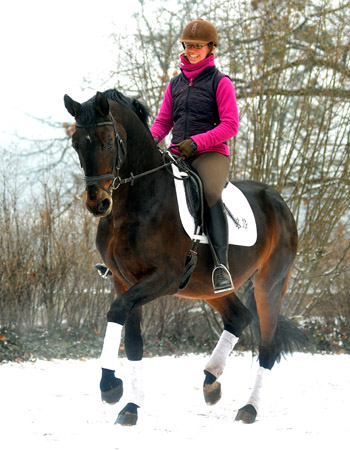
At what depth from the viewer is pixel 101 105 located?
4.20 meters

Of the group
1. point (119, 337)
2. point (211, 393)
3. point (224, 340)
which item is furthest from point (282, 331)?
point (119, 337)

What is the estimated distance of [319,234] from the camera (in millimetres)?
9906

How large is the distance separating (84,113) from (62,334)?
565cm

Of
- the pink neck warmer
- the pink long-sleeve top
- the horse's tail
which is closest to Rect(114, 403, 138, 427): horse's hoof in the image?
the horse's tail

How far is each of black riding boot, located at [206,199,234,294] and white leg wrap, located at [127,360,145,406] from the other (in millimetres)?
833

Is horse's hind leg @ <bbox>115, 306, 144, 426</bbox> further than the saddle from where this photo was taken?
No

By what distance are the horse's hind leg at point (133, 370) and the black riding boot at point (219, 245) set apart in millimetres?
647

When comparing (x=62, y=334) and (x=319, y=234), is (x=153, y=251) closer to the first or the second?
(x=62, y=334)

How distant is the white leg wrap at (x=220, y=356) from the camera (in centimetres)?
547

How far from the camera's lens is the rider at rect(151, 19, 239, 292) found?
4.95 m

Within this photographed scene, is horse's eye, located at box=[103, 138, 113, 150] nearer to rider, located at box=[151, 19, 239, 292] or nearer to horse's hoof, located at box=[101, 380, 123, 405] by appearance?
rider, located at box=[151, 19, 239, 292]

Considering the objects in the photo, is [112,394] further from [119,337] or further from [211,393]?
[211,393]

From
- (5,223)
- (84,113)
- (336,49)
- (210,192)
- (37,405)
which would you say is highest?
(336,49)

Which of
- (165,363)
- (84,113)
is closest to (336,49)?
(165,363)
